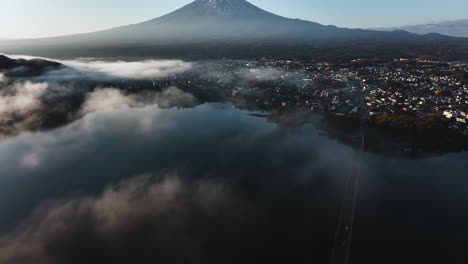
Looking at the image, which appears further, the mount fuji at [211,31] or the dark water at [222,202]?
the mount fuji at [211,31]

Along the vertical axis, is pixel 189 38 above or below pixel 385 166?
above

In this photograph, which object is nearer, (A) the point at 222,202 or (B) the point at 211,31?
(A) the point at 222,202

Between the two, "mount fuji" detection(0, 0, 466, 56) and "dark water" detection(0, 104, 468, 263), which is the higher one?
"mount fuji" detection(0, 0, 466, 56)

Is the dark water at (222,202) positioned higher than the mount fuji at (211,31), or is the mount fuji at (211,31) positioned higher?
the mount fuji at (211,31)

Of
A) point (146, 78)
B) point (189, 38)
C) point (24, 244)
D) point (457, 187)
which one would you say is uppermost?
point (189, 38)

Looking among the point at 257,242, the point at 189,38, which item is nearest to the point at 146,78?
the point at 257,242

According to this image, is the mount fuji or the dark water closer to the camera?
the dark water

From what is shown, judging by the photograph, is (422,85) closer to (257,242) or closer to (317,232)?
(317,232)

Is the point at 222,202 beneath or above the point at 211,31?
beneath
